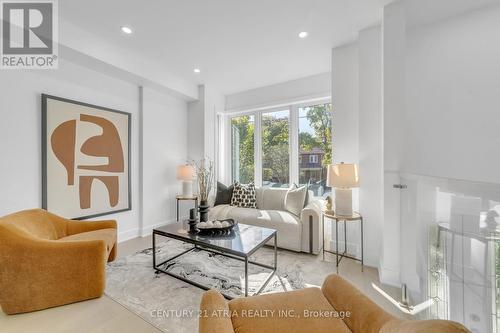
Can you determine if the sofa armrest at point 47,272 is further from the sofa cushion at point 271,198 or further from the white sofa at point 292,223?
the sofa cushion at point 271,198

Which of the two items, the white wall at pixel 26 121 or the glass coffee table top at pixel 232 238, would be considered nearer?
the glass coffee table top at pixel 232 238

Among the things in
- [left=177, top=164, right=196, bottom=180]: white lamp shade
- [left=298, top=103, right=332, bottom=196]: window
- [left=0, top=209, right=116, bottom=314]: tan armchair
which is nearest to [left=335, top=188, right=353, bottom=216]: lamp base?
[left=298, top=103, right=332, bottom=196]: window

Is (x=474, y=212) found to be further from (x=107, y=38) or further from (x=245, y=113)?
(x=245, y=113)

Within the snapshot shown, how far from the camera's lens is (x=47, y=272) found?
1662 millimetres

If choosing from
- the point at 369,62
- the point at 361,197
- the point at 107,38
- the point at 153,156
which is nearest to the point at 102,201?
the point at 153,156

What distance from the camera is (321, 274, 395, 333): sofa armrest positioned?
2.86 feet

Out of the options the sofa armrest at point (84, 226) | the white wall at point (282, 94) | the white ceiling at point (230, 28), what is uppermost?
the white ceiling at point (230, 28)

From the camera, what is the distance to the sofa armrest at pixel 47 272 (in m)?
1.60

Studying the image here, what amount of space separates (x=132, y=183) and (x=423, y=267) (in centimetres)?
372

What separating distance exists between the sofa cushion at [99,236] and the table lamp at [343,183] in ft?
8.09

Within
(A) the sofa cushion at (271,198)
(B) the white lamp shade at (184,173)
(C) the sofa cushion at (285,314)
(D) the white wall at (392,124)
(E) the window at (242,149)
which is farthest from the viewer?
(E) the window at (242,149)

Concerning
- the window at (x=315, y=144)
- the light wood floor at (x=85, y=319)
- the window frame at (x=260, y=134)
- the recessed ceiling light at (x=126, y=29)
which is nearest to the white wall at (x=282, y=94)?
the window frame at (x=260, y=134)

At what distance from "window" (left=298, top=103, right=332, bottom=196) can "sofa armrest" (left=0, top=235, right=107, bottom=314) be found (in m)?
3.10

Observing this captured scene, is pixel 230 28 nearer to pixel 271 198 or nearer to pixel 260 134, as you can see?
pixel 260 134
